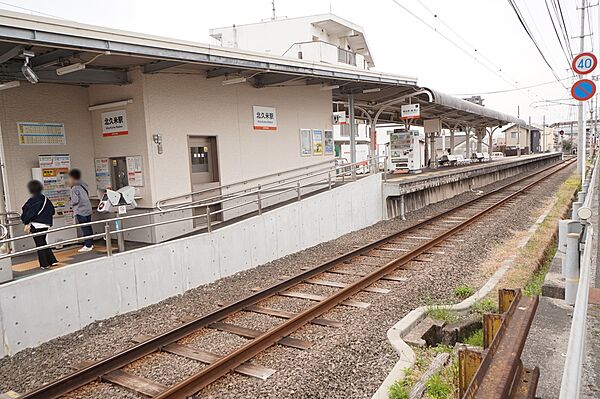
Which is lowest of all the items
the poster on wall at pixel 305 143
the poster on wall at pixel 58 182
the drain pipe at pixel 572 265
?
the drain pipe at pixel 572 265

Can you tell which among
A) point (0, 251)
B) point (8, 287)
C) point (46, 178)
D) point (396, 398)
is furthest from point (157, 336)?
point (46, 178)

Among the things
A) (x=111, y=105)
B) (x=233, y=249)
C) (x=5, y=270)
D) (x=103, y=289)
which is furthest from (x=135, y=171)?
(x=5, y=270)

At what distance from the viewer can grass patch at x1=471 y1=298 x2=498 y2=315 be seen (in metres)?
5.82

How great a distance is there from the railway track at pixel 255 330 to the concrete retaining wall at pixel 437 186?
4237 mm

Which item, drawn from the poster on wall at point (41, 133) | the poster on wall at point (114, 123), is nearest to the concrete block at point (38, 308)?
the poster on wall at point (41, 133)

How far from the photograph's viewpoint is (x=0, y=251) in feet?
24.8

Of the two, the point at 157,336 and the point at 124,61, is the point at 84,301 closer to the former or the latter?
the point at 157,336

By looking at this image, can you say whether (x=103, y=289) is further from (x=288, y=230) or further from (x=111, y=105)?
(x=288, y=230)

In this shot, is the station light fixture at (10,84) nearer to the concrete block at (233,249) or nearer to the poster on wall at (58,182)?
the poster on wall at (58,182)

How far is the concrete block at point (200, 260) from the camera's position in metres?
8.09

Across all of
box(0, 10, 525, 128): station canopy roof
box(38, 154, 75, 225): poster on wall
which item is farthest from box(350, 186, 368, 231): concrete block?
box(38, 154, 75, 225): poster on wall

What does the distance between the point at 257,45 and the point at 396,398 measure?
1395 inches

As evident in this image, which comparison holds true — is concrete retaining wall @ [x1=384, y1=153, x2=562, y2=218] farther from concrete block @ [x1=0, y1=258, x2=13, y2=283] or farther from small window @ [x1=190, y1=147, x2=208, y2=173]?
concrete block @ [x1=0, y1=258, x2=13, y2=283]

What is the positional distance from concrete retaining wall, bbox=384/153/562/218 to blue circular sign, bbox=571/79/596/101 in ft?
19.4
